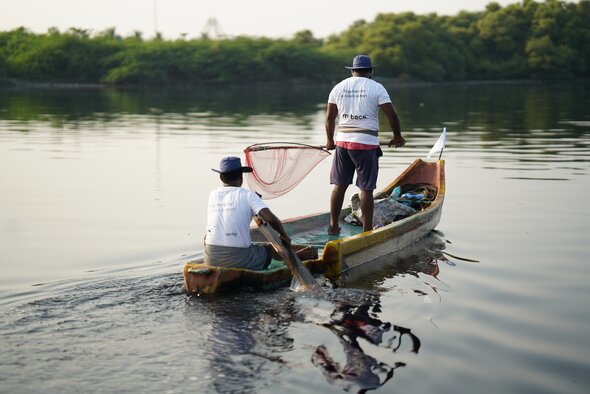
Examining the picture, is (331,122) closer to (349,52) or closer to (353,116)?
(353,116)

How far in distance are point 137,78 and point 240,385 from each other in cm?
7883

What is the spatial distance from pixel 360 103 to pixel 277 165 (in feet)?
4.40

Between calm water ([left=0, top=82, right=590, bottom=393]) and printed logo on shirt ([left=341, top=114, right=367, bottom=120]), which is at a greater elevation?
printed logo on shirt ([left=341, top=114, right=367, bottom=120])

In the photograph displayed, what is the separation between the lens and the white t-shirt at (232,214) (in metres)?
7.71

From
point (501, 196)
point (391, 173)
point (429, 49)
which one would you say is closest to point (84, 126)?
point (391, 173)

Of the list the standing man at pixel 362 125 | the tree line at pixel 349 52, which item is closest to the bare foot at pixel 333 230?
the standing man at pixel 362 125

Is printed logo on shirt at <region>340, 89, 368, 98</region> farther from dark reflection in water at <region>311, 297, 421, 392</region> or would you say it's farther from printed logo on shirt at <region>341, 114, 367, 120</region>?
dark reflection in water at <region>311, 297, 421, 392</region>

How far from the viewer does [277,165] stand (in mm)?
10273

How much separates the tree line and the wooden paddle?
72.0 metres

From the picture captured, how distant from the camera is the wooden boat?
7719 millimetres

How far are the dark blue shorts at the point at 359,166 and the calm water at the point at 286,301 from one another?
108 centimetres

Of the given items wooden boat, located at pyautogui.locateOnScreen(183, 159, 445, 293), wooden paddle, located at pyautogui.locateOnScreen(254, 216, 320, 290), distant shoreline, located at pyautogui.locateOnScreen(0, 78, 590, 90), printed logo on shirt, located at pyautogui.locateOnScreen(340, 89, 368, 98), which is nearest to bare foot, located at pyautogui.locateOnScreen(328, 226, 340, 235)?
wooden boat, located at pyautogui.locateOnScreen(183, 159, 445, 293)

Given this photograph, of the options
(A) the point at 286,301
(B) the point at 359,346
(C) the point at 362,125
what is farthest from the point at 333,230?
(B) the point at 359,346

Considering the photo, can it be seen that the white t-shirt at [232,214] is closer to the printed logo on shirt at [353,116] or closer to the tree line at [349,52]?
the printed logo on shirt at [353,116]
